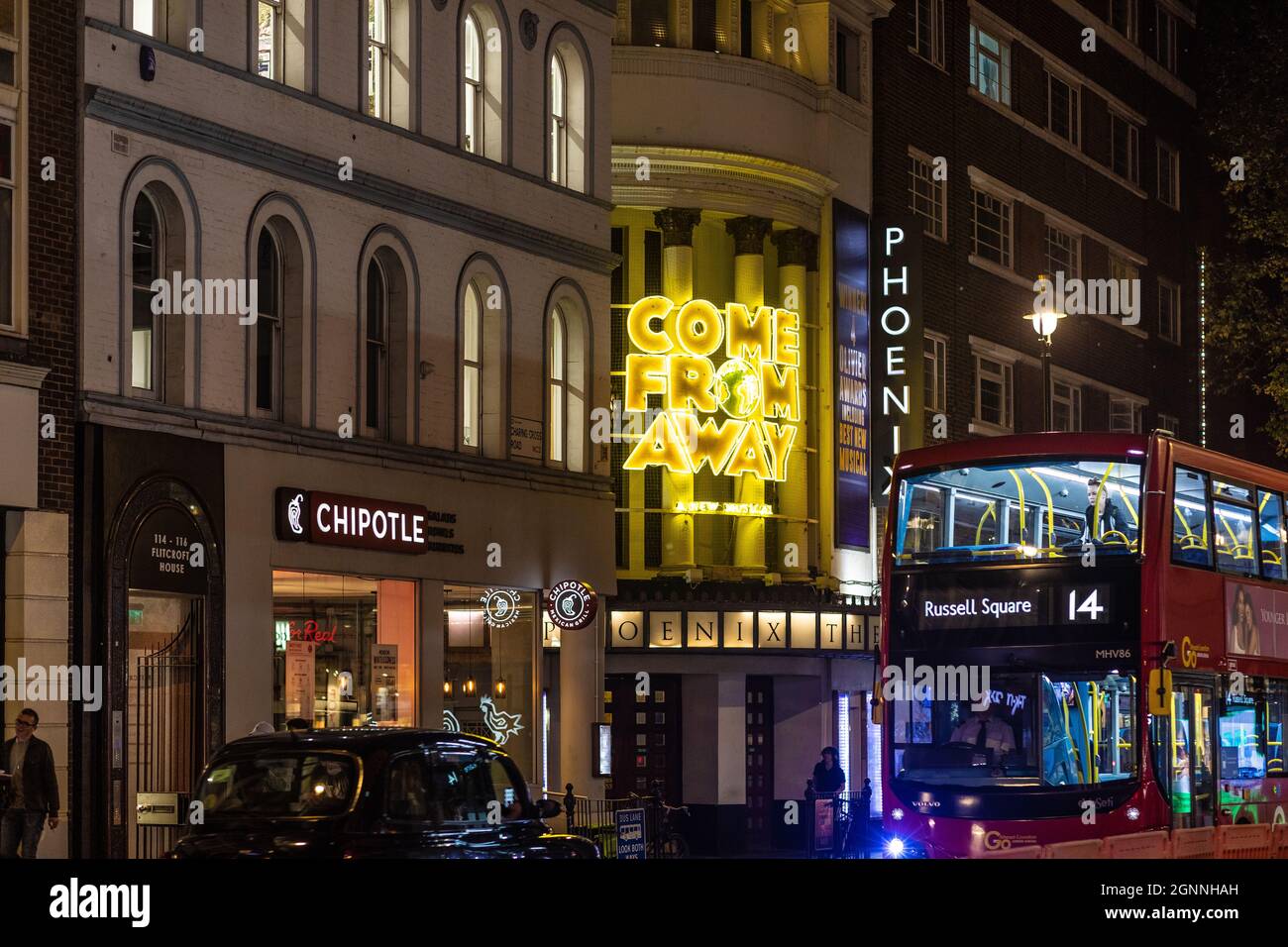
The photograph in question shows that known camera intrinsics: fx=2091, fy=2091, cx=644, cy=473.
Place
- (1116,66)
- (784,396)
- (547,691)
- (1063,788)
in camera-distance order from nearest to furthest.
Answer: (1063,788), (547,691), (784,396), (1116,66)

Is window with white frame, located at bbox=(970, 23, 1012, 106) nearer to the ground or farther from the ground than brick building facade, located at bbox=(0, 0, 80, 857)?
farther from the ground

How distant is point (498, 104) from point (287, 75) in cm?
453

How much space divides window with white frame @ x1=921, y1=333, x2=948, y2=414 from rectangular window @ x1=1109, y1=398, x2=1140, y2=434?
30.4ft

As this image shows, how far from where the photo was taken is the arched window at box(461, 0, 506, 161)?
97.2 feet

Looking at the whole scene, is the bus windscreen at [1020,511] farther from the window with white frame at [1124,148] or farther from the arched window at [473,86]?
the window with white frame at [1124,148]

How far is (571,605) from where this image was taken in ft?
96.0

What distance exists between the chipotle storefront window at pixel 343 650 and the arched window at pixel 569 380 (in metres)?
4.72

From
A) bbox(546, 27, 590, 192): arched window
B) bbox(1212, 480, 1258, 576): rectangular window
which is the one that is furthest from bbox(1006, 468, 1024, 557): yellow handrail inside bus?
bbox(546, 27, 590, 192): arched window

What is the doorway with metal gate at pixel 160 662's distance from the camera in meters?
22.5

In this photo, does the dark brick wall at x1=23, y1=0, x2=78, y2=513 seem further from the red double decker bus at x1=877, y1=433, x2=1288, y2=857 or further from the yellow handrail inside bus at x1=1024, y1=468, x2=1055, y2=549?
the yellow handrail inside bus at x1=1024, y1=468, x2=1055, y2=549

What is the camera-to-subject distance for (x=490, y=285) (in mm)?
29828

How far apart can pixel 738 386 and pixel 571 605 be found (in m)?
7.77
